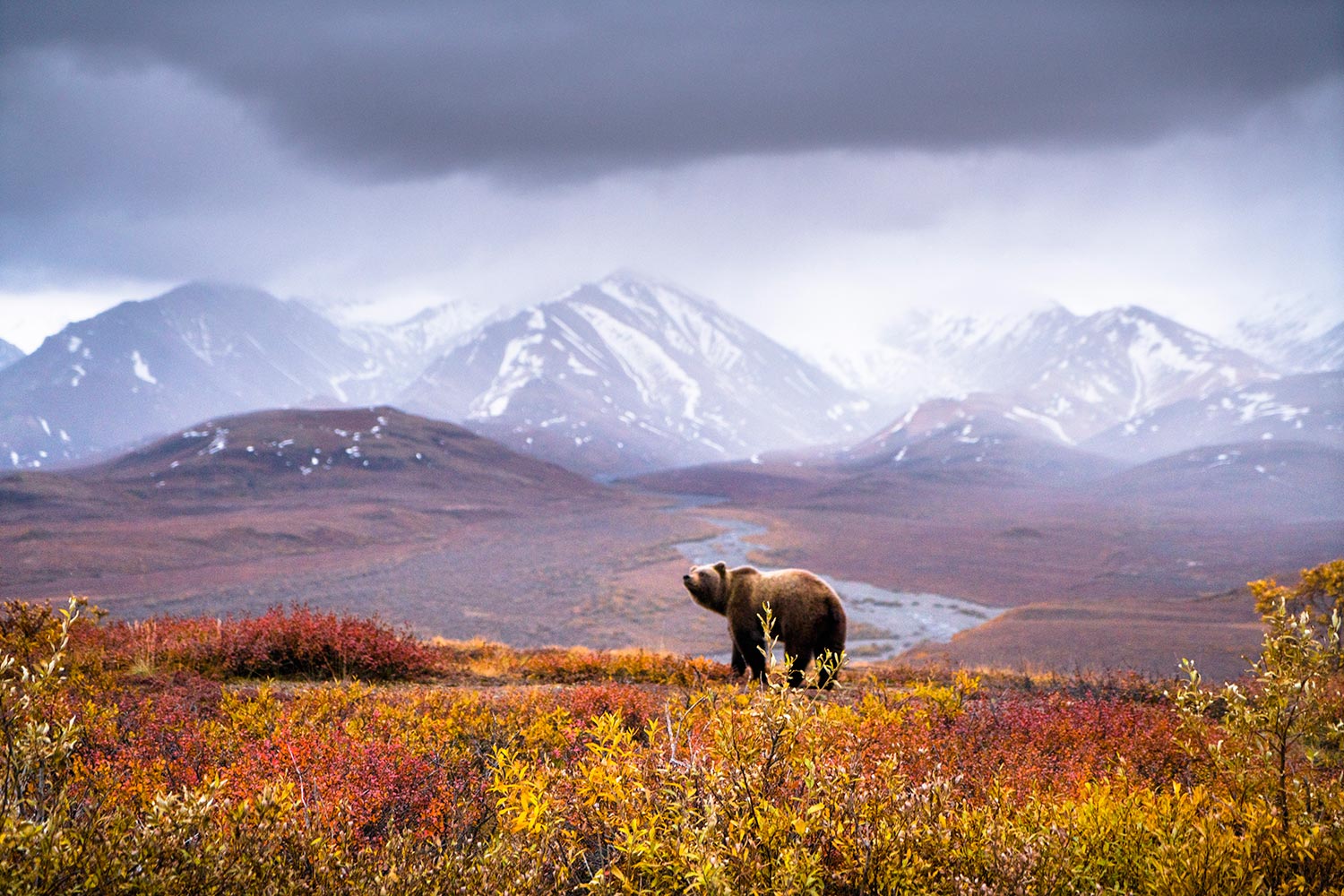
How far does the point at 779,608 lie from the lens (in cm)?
988

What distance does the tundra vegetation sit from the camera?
2.88 meters

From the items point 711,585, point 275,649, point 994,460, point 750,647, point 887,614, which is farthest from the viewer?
point 994,460

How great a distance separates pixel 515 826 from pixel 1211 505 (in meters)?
135

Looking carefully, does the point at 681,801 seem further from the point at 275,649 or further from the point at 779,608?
the point at 275,649

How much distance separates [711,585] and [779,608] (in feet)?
4.53

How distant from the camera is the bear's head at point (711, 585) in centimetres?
1093

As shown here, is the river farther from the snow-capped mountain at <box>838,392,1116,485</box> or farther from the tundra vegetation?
the snow-capped mountain at <box>838,392,1116,485</box>

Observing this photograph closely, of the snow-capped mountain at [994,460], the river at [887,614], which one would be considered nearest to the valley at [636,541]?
the river at [887,614]

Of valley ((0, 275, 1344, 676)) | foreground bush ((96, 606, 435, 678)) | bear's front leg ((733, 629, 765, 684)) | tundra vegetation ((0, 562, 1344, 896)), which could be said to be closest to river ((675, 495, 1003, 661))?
valley ((0, 275, 1344, 676))

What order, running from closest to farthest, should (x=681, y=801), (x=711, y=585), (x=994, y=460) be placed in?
(x=681, y=801)
(x=711, y=585)
(x=994, y=460)

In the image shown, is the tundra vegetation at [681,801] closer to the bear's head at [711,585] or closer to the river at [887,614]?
the bear's head at [711,585]

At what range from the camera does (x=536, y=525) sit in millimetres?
83188

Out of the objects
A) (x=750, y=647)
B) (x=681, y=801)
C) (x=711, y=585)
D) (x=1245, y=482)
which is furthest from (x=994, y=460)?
(x=681, y=801)

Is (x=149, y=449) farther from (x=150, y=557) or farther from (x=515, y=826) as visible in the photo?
(x=515, y=826)
